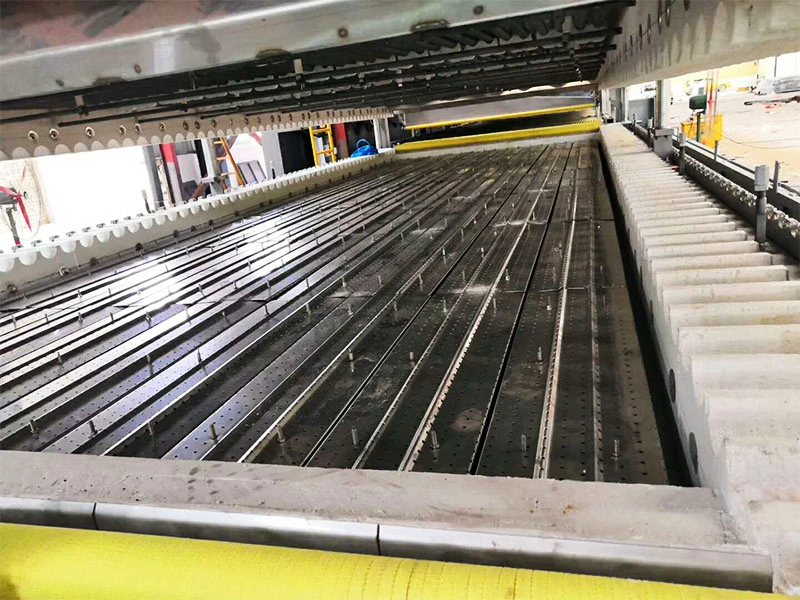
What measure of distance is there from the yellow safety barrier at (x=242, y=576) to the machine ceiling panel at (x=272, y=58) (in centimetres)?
95

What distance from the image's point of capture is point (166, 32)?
114 cm

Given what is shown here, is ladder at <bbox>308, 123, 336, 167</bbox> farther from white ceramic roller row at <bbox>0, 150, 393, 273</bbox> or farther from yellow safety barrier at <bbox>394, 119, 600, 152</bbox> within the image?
white ceramic roller row at <bbox>0, 150, 393, 273</bbox>

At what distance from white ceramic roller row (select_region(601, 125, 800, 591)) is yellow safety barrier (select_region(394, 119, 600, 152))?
8373mm

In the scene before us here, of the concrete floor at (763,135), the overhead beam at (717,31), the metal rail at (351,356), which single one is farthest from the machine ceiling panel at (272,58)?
the concrete floor at (763,135)

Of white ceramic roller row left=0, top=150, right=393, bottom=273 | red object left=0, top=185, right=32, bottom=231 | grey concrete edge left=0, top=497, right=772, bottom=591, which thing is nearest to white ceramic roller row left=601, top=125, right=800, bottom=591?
grey concrete edge left=0, top=497, right=772, bottom=591

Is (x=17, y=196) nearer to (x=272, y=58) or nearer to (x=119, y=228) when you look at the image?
(x=119, y=228)

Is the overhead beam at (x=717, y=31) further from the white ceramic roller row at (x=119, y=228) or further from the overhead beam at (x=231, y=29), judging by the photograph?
the white ceramic roller row at (x=119, y=228)

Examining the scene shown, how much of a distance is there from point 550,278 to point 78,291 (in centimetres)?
295

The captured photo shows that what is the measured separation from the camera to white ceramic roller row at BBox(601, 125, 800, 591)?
2.95 feet

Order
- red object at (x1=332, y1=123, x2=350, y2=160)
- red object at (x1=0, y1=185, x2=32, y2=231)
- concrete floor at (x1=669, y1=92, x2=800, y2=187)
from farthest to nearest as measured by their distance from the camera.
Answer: red object at (x1=332, y1=123, x2=350, y2=160) → concrete floor at (x1=669, y1=92, x2=800, y2=187) → red object at (x1=0, y1=185, x2=32, y2=231)

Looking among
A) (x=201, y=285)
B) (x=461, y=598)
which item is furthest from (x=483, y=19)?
(x=201, y=285)

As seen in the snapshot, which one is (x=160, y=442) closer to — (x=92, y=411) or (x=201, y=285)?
(x=92, y=411)

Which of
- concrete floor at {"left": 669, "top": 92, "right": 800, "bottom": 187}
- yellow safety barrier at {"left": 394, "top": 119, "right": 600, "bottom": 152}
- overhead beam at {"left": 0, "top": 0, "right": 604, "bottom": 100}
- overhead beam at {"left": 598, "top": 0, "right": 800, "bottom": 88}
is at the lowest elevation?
concrete floor at {"left": 669, "top": 92, "right": 800, "bottom": 187}

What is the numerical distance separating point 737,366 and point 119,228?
4720 millimetres
